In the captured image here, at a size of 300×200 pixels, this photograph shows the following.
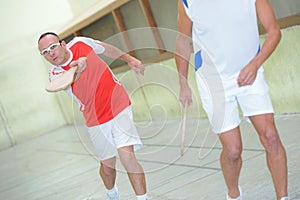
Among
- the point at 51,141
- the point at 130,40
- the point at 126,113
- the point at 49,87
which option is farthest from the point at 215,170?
the point at 51,141

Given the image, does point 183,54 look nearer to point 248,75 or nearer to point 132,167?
point 248,75

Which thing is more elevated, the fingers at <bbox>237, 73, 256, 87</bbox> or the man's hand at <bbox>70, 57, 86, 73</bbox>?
the man's hand at <bbox>70, 57, 86, 73</bbox>

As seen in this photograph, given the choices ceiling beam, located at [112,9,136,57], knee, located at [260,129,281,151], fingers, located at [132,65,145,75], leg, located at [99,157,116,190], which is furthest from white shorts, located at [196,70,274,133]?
ceiling beam, located at [112,9,136,57]

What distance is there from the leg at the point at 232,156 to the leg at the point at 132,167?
821mm

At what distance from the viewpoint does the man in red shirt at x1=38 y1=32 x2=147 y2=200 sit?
13.3 feet

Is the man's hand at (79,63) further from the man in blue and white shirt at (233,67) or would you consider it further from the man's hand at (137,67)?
the man in blue and white shirt at (233,67)

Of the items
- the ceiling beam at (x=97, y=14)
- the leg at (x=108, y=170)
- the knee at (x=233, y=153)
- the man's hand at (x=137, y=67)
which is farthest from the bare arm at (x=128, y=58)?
the ceiling beam at (x=97, y=14)

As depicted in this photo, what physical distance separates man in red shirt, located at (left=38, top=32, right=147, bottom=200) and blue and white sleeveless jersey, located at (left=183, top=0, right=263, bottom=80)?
108 cm

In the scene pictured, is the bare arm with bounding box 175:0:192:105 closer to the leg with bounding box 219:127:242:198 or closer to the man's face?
the leg with bounding box 219:127:242:198

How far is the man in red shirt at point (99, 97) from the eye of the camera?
405 centimetres

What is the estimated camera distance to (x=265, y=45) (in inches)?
118

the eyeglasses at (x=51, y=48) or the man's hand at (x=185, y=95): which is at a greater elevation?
the eyeglasses at (x=51, y=48)

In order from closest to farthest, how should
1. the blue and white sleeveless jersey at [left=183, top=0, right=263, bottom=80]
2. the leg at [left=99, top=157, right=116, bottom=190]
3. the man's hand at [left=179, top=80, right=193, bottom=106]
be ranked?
1. the blue and white sleeveless jersey at [left=183, top=0, right=263, bottom=80]
2. the man's hand at [left=179, top=80, right=193, bottom=106]
3. the leg at [left=99, top=157, right=116, bottom=190]

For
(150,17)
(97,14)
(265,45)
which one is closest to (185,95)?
(265,45)
